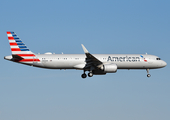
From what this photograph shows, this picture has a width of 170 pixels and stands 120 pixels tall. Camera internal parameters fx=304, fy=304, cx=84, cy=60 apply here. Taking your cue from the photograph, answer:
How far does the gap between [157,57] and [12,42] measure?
94.5 feet

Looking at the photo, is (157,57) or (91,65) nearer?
(91,65)

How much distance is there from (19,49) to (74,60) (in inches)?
411

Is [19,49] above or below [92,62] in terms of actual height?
above

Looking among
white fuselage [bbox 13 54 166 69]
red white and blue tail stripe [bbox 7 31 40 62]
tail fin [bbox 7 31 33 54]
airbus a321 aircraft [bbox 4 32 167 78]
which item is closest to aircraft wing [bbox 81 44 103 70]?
airbus a321 aircraft [bbox 4 32 167 78]

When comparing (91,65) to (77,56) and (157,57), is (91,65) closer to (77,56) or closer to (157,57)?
(77,56)

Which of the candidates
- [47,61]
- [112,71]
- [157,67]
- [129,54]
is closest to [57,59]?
[47,61]

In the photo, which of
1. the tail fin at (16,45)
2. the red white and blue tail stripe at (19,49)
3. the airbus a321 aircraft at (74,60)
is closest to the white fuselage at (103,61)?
the airbus a321 aircraft at (74,60)

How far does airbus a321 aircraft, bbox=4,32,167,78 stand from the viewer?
2180 inches

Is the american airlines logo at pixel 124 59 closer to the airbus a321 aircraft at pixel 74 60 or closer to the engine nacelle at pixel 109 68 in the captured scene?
the airbus a321 aircraft at pixel 74 60

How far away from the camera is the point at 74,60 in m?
56.9

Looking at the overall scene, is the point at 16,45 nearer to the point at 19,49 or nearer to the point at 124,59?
the point at 19,49

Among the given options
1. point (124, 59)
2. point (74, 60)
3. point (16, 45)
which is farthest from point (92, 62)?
point (16, 45)

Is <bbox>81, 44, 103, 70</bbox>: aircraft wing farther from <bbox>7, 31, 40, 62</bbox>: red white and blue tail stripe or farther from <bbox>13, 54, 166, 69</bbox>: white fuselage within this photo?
<bbox>7, 31, 40, 62</bbox>: red white and blue tail stripe

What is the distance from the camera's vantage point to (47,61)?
5609 centimetres
